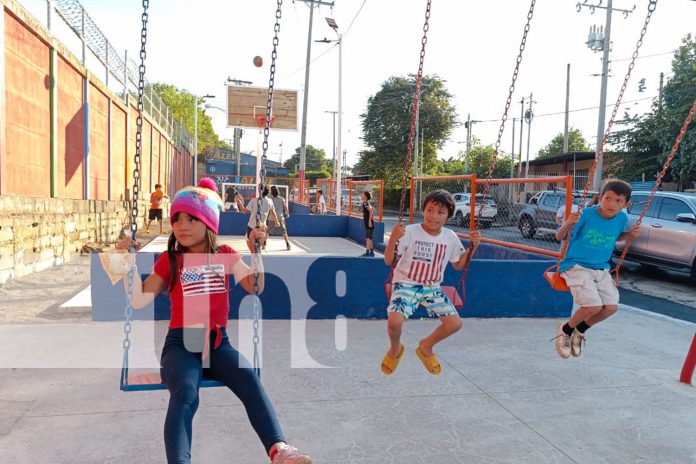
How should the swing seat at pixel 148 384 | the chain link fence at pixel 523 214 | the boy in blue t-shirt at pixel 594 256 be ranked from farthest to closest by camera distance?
the chain link fence at pixel 523 214, the boy in blue t-shirt at pixel 594 256, the swing seat at pixel 148 384

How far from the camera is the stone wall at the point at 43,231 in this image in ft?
24.3

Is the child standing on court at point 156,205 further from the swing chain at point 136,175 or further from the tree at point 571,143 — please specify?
the tree at point 571,143

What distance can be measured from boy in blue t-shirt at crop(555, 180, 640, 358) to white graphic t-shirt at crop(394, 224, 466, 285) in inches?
40.4

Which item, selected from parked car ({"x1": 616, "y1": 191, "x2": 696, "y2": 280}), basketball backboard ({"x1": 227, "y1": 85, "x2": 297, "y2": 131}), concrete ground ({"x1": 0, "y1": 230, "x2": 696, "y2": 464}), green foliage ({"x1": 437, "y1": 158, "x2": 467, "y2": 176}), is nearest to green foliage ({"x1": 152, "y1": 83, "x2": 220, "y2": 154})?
green foliage ({"x1": 437, "y1": 158, "x2": 467, "y2": 176})

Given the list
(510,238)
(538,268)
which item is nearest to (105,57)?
(510,238)

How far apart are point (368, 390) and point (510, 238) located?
703 centimetres

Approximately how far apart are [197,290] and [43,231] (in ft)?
23.9

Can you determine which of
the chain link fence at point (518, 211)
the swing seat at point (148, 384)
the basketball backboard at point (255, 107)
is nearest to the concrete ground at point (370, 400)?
the swing seat at point (148, 384)

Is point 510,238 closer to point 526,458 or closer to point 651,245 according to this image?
point 651,245

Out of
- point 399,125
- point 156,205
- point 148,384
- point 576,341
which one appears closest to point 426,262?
point 576,341

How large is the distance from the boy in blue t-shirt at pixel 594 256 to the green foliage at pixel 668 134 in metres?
20.8

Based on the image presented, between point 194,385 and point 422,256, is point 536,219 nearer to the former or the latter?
point 422,256

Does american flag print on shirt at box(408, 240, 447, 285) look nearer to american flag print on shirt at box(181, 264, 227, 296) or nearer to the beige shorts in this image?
the beige shorts

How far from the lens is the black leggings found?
2342 millimetres
